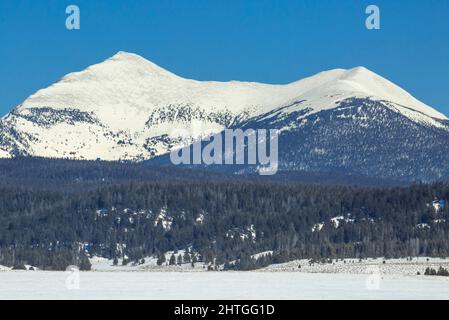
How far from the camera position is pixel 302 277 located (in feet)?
627

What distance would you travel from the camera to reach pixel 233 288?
→ 510 ft

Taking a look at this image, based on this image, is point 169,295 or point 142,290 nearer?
point 169,295

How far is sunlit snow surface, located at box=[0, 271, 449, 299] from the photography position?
142 metres

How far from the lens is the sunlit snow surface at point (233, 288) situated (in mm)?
142000
